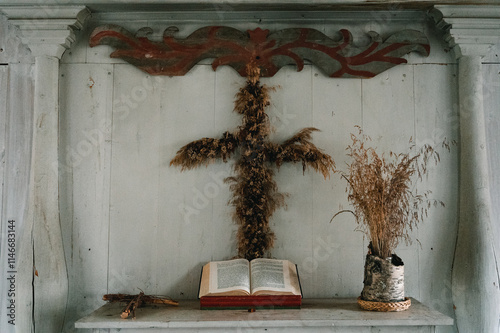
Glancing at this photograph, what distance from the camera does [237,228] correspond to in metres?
2.45

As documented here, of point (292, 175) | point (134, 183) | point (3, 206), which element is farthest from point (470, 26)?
point (3, 206)

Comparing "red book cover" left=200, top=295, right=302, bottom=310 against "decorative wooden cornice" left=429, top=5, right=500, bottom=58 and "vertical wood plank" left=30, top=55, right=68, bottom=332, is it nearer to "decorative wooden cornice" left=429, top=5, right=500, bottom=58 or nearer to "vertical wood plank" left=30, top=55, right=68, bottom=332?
"vertical wood plank" left=30, top=55, right=68, bottom=332

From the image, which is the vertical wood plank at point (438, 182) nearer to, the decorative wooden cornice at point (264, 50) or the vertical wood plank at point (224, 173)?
the decorative wooden cornice at point (264, 50)

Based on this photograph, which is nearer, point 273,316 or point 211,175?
point 273,316

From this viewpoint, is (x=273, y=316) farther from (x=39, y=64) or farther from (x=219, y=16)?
(x=39, y=64)

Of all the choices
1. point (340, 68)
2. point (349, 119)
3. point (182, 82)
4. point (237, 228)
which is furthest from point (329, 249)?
point (182, 82)

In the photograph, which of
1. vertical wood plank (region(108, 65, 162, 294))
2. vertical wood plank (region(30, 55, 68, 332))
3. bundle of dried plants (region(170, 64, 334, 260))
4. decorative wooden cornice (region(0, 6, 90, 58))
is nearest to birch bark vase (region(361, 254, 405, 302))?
bundle of dried plants (region(170, 64, 334, 260))

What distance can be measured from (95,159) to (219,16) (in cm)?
106

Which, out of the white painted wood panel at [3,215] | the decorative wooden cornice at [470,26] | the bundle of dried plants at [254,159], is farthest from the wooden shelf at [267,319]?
the decorative wooden cornice at [470,26]

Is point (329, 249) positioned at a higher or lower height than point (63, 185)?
lower

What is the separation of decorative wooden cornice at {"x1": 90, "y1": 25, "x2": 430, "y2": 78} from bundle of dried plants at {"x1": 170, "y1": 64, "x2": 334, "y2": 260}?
136mm

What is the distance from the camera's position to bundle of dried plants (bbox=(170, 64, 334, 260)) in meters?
2.38

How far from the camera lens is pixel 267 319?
1.95 meters

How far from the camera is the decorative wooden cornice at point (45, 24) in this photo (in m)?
2.37
